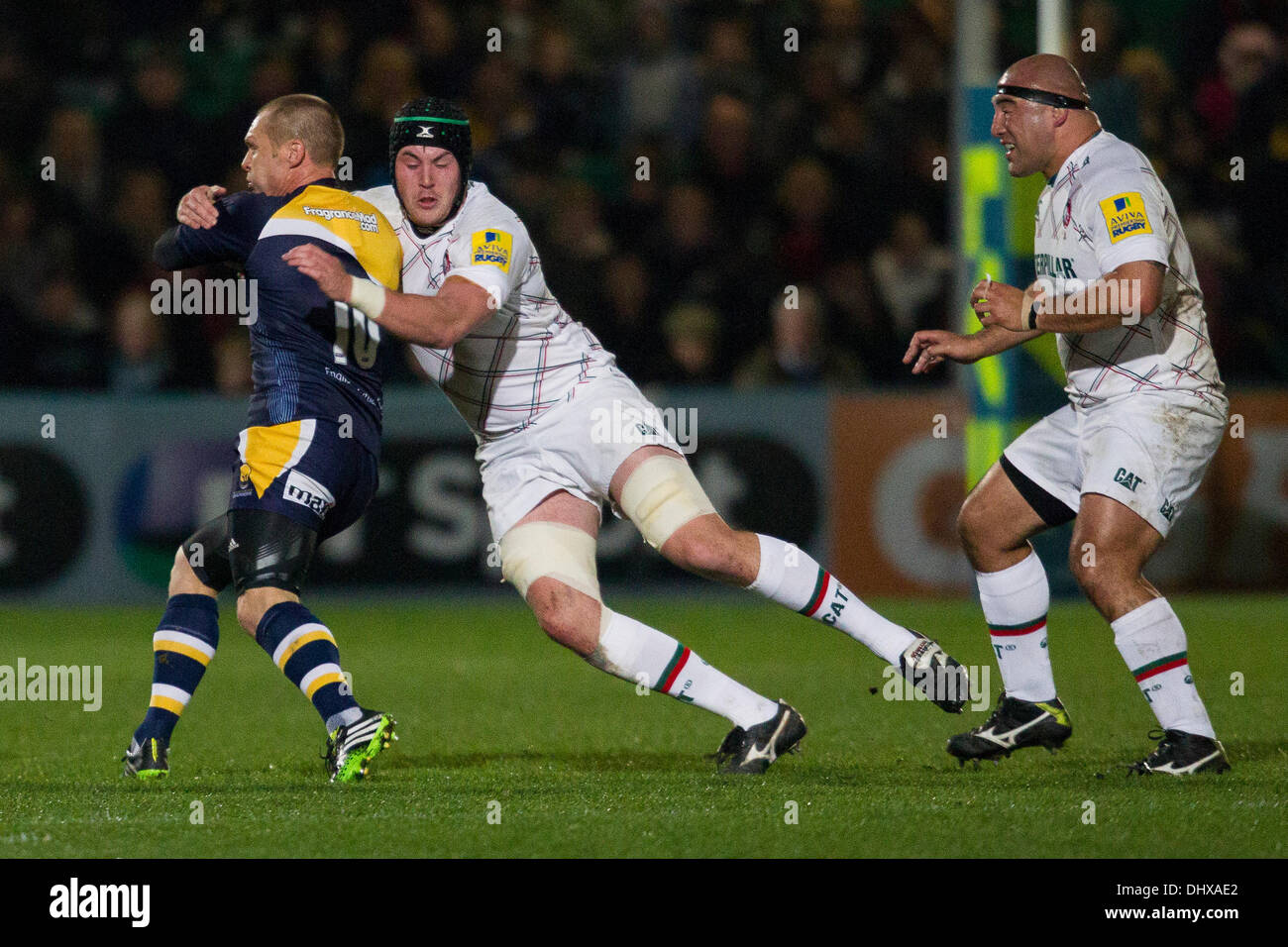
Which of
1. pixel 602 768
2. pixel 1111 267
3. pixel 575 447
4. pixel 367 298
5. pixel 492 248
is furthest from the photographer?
pixel 602 768

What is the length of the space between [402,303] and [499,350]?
0.67 metres

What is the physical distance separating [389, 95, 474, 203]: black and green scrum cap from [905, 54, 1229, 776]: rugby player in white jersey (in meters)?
1.45

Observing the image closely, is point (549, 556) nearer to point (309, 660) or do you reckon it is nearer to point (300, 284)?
point (309, 660)

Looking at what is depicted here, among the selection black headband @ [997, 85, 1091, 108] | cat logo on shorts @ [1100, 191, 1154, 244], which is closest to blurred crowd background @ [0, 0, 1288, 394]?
black headband @ [997, 85, 1091, 108]

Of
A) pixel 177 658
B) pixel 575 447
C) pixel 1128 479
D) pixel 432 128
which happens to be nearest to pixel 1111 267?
pixel 1128 479

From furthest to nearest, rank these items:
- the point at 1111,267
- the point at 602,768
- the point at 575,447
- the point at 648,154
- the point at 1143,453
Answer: the point at 648,154 → the point at 602,768 → the point at 575,447 → the point at 1143,453 → the point at 1111,267

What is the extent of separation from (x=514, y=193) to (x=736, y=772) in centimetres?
729

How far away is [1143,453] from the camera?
18.1 ft

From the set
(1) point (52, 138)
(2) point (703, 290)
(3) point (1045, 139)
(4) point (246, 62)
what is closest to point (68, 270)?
(1) point (52, 138)

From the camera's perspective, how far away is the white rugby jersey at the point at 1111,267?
549 cm

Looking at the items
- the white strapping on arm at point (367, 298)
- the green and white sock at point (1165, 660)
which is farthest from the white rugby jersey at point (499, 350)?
the green and white sock at point (1165, 660)

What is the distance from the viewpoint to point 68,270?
1209 centimetres

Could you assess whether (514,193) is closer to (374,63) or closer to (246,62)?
(374,63)

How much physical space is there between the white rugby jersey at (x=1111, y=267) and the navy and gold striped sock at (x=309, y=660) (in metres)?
2.37
